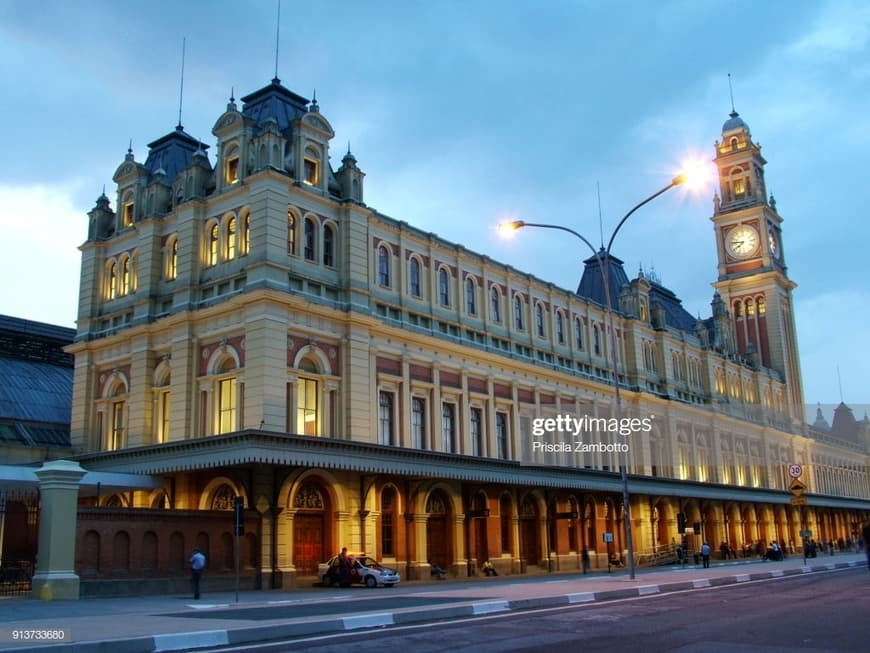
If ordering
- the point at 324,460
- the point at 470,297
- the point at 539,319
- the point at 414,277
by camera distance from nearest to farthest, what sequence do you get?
the point at 324,460 → the point at 414,277 → the point at 470,297 → the point at 539,319

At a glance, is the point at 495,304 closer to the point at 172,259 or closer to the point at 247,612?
the point at 172,259

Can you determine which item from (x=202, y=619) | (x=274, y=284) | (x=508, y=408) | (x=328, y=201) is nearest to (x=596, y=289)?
(x=508, y=408)

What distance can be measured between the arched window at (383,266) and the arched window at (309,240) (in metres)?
4.01

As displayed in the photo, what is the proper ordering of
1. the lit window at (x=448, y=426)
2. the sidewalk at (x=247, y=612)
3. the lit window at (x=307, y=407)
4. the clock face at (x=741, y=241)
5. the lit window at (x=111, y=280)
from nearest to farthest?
the sidewalk at (x=247, y=612) < the lit window at (x=307, y=407) < the lit window at (x=448, y=426) < the lit window at (x=111, y=280) < the clock face at (x=741, y=241)

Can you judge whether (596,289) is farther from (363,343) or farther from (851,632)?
(851,632)

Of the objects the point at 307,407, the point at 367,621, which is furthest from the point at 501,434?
the point at 367,621

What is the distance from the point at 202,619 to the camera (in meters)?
18.2

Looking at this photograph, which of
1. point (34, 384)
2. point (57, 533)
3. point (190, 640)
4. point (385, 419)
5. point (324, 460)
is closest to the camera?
point (190, 640)

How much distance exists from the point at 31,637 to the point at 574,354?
136ft

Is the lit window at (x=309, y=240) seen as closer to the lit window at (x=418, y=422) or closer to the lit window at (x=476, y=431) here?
the lit window at (x=418, y=422)

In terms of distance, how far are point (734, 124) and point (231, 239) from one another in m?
71.0

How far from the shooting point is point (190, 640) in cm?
1475

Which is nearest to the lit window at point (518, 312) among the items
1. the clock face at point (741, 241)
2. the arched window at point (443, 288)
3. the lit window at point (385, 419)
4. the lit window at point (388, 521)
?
the arched window at point (443, 288)

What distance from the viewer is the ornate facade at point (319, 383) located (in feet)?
107
